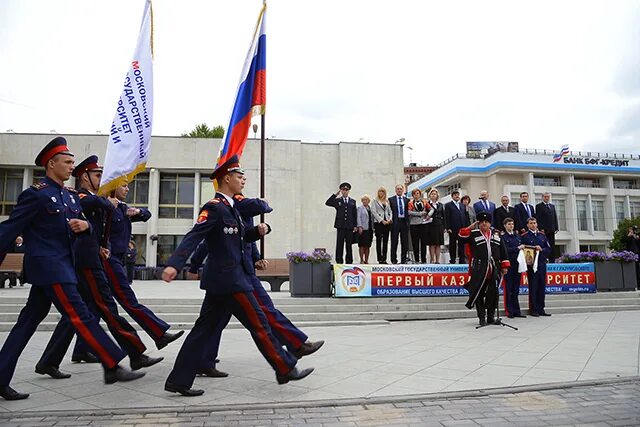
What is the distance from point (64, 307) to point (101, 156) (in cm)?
2833

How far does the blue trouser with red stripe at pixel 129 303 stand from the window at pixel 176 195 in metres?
27.0

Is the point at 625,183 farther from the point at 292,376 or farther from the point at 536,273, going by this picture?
the point at 292,376

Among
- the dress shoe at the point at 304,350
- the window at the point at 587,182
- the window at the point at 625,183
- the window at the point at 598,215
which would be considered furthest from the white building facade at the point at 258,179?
the window at the point at 625,183

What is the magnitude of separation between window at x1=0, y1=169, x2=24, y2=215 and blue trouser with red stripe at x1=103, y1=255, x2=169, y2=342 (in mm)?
31038

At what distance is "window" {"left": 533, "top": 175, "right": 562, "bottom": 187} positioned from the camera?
167 feet

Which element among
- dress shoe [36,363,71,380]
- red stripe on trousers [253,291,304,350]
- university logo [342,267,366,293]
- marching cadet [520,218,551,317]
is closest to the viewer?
red stripe on trousers [253,291,304,350]

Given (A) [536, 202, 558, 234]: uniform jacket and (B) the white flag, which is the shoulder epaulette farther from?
(A) [536, 202, 558, 234]: uniform jacket

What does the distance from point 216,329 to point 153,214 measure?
92.7 ft

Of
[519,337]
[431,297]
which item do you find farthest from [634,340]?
[431,297]

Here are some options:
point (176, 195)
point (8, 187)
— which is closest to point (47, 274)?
point (176, 195)

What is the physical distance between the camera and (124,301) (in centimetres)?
529

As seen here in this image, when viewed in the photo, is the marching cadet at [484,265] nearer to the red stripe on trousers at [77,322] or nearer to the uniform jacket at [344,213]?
the uniform jacket at [344,213]

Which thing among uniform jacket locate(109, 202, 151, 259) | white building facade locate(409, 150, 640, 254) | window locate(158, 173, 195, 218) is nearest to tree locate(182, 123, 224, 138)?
window locate(158, 173, 195, 218)

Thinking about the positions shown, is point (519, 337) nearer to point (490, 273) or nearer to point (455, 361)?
point (490, 273)
